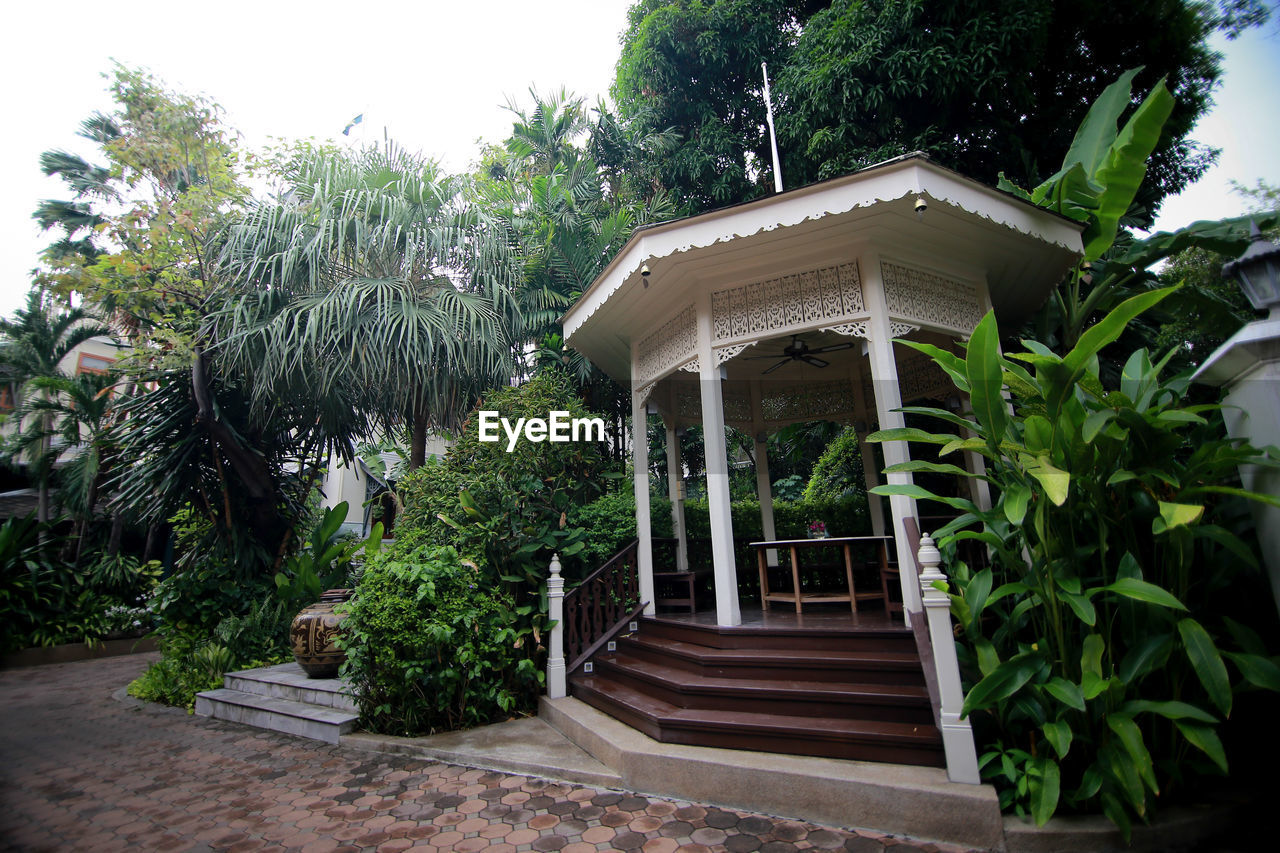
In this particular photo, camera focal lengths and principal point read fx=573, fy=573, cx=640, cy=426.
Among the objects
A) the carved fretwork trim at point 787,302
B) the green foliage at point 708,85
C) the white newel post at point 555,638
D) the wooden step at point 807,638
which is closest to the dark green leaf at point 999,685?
the wooden step at point 807,638

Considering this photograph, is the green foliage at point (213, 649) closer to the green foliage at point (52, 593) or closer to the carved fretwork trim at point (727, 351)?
the green foliage at point (52, 593)

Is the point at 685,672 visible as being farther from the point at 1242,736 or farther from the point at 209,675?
the point at 209,675

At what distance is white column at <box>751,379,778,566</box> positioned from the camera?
6.41m

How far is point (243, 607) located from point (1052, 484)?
873 cm

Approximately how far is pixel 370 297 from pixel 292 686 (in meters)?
4.38

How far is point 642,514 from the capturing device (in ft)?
17.2

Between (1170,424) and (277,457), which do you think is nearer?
(1170,424)

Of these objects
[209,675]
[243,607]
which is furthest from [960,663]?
[243,607]

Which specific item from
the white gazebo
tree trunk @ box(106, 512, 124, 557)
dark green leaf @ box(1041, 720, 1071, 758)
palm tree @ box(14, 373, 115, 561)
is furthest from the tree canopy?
A: tree trunk @ box(106, 512, 124, 557)

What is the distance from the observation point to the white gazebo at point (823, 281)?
3791 millimetres

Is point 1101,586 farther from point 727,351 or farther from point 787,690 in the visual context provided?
point 727,351

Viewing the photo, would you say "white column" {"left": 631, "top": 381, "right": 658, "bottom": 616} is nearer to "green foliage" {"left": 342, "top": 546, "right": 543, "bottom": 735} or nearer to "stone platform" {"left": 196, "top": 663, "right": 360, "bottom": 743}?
"green foliage" {"left": 342, "top": 546, "right": 543, "bottom": 735}

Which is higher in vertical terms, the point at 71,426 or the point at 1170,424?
the point at 71,426

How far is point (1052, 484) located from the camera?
2230mm
